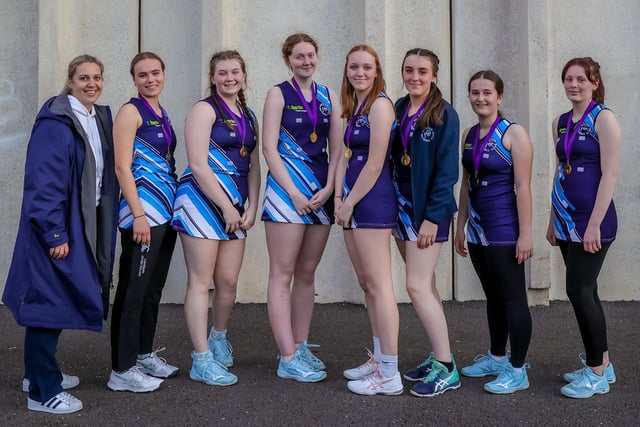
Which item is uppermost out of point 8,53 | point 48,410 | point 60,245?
point 8,53

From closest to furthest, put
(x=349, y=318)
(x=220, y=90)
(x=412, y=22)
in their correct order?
(x=220, y=90), (x=349, y=318), (x=412, y=22)

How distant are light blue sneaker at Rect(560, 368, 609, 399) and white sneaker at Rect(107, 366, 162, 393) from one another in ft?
8.48

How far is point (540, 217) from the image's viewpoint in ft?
23.8

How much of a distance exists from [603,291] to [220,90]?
16.2 ft

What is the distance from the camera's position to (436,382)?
14.6 feet

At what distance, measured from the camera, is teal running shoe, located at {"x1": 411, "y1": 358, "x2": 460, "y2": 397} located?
441 centimetres

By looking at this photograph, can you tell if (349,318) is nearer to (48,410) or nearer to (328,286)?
(328,286)

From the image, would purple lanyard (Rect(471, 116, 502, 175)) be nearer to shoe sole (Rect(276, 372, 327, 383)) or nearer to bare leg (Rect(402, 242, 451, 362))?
bare leg (Rect(402, 242, 451, 362))

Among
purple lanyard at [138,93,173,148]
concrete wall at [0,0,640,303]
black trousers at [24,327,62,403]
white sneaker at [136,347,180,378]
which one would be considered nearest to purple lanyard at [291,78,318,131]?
purple lanyard at [138,93,173,148]

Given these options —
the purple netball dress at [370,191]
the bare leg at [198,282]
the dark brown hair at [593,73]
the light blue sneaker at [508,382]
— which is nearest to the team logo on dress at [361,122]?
the purple netball dress at [370,191]

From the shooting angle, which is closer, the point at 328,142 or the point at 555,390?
the point at 555,390

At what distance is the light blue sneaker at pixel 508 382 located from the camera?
448 cm

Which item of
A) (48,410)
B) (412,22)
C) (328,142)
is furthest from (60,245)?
(412,22)

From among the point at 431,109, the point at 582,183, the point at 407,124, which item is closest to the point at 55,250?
the point at 407,124
